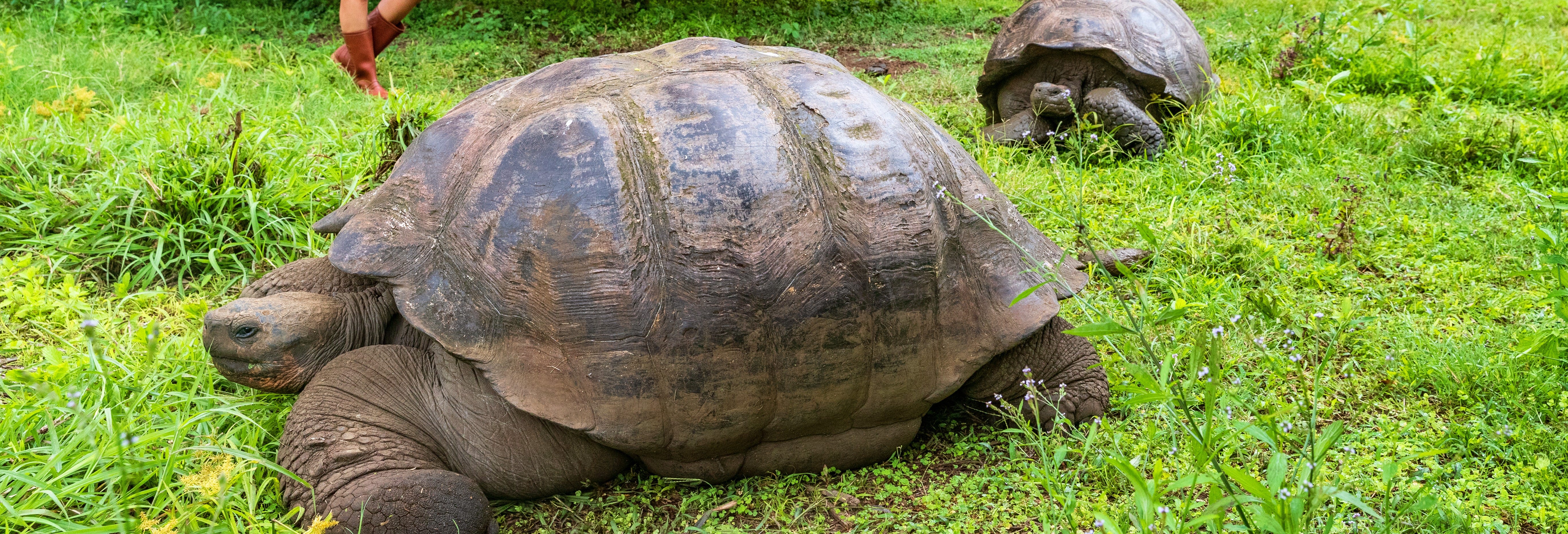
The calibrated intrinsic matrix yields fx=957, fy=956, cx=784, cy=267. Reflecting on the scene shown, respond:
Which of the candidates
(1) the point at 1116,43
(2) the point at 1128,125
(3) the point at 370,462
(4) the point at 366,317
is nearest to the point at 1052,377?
(3) the point at 370,462

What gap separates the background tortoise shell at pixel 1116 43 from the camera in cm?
510

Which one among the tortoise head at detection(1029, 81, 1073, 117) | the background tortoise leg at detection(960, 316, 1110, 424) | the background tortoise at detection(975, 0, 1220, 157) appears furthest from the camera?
the background tortoise at detection(975, 0, 1220, 157)

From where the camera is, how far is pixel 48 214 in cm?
361

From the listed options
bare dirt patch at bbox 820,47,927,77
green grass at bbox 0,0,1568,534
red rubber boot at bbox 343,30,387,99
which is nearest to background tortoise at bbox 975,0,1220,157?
green grass at bbox 0,0,1568,534

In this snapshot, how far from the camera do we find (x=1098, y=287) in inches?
146

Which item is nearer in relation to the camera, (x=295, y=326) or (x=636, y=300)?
(x=636, y=300)

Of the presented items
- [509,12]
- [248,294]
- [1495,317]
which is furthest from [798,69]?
[509,12]

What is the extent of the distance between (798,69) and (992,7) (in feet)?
23.8

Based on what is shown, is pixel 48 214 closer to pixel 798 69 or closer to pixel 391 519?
pixel 391 519

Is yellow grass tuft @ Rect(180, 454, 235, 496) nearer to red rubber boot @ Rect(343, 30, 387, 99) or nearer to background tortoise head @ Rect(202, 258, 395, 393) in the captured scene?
background tortoise head @ Rect(202, 258, 395, 393)

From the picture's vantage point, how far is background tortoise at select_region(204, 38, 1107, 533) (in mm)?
2268

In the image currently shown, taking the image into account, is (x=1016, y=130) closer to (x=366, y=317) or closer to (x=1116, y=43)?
(x=1116, y=43)

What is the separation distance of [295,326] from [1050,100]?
3665 mm

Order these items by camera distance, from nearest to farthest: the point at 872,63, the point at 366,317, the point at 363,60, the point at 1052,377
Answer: the point at 366,317
the point at 1052,377
the point at 363,60
the point at 872,63
